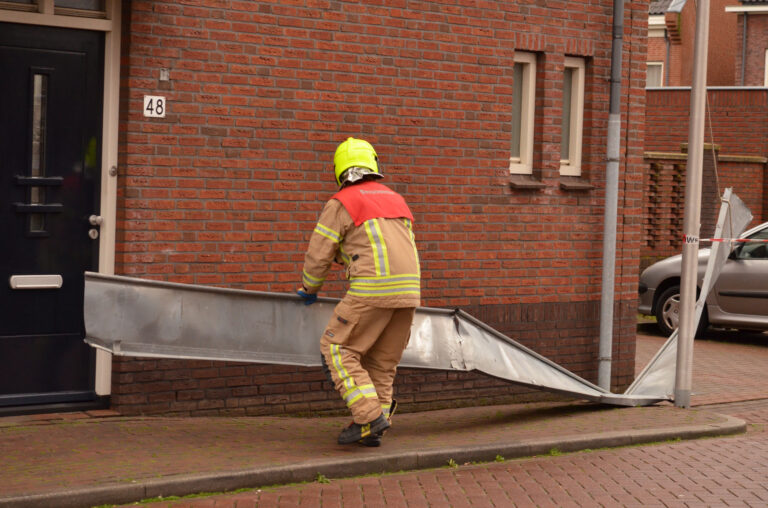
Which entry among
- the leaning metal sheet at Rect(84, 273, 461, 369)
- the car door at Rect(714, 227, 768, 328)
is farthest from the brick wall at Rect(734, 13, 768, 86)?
the leaning metal sheet at Rect(84, 273, 461, 369)

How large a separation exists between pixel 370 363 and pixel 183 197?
1868 mm

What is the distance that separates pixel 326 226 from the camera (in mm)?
7605

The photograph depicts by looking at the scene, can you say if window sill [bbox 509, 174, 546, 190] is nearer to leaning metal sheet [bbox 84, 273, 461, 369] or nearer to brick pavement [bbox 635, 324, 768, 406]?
leaning metal sheet [bbox 84, 273, 461, 369]

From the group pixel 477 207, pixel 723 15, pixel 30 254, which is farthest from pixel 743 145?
pixel 30 254

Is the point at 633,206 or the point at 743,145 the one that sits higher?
the point at 743,145

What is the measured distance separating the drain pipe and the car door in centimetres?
499

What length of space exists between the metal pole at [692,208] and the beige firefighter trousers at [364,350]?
3250 mm

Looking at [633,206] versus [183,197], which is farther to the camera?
[633,206]

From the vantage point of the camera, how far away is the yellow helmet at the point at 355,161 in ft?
25.3

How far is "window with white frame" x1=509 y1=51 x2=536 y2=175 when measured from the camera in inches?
421

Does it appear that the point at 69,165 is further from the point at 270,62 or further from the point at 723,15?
the point at 723,15

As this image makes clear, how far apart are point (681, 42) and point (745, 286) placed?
23157mm

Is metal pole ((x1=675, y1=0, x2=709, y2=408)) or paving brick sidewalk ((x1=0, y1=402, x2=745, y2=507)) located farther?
metal pole ((x1=675, y1=0, x2=709, y2=408))

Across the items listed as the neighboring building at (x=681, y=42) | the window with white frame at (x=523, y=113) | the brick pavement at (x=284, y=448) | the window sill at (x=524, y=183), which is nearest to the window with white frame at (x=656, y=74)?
the neighboring building at (x=681, y=42)
